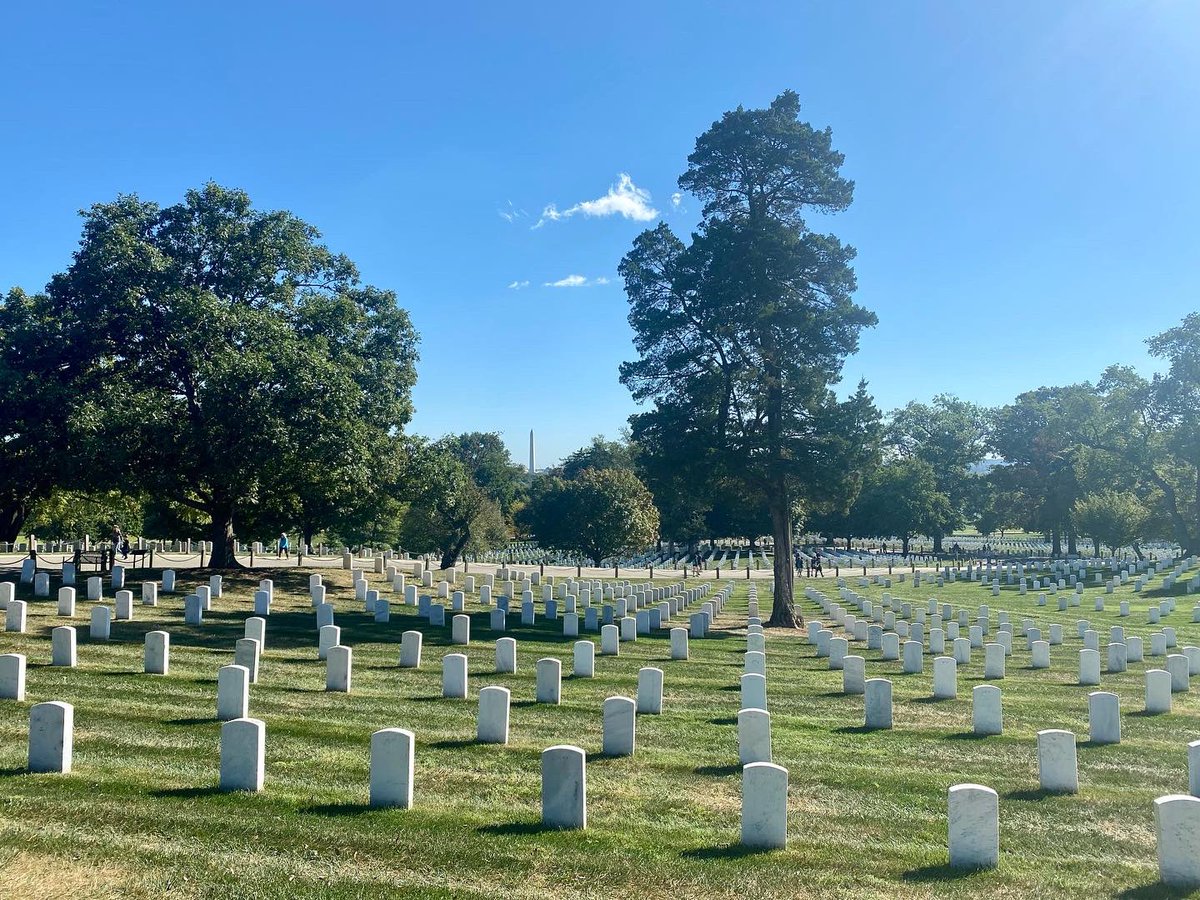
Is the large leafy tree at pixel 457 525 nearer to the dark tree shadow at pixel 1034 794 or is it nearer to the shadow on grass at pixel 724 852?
the dark tree shadow at pixel 1034 794

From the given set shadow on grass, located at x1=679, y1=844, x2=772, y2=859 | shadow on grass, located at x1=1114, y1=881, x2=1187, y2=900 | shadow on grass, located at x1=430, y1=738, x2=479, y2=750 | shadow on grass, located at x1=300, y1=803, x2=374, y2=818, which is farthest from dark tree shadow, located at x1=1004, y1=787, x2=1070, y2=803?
shadow on grass, located at x1=300, y1=803, x2=374, y2=818

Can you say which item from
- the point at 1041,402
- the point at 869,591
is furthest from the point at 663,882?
the point at 1041,402

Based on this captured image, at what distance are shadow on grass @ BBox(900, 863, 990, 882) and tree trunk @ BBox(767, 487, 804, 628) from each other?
18.3 meters

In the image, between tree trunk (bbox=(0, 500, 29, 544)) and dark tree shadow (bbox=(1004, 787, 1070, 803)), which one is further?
tree trunk (bbox=(0, 500, 29, 544))

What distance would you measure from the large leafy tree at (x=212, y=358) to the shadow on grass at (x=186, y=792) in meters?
15.8

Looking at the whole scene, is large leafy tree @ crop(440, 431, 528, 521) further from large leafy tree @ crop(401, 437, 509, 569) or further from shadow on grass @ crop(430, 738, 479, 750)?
shadow on grass @ crop(430, 738, 479, 750)

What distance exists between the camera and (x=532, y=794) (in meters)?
7.85

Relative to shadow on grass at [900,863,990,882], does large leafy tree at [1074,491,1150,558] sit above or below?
above

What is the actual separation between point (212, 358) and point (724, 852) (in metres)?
20.7

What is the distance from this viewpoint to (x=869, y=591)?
38.2 m

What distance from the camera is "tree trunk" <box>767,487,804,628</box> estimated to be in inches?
974

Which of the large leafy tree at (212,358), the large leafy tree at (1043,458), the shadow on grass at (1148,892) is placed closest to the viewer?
the shadow on grass at (1148,892)

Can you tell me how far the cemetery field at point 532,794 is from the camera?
5965 millimetres

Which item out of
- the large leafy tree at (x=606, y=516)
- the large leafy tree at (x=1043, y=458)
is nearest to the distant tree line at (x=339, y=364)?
the large leafy tree at (x=606, y=516)
